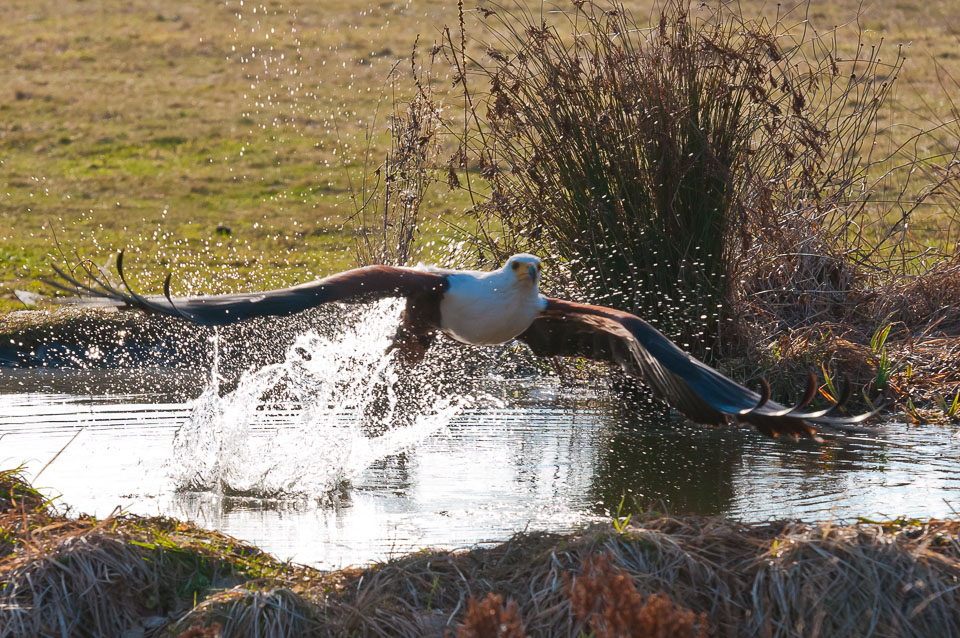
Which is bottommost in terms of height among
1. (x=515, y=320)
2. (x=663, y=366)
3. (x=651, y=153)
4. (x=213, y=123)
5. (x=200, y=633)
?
(x=200, y=633)

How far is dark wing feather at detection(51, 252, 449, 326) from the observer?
172 inches

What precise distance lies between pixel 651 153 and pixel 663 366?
192 centimetres

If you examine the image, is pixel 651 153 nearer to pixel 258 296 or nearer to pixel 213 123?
pixel 258 296

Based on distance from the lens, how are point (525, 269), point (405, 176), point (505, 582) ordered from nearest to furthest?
point (505, 582)
point (525, 269)
point (405, 176)

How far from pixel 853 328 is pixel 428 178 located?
10.3ft

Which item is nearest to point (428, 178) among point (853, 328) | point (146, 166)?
point (853, 328)

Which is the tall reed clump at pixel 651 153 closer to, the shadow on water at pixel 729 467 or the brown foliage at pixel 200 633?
the shadow on water at pixel 729 467

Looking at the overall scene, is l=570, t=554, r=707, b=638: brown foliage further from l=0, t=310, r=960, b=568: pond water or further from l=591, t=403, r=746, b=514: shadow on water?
l=591, t=403, r=746, b=514: shadow on water

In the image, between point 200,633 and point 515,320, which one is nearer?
point 200,633

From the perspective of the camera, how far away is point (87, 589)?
3600 millimetres

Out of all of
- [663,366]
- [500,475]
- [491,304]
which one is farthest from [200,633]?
[491,304]

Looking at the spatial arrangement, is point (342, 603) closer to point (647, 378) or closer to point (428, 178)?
point (647, 378)

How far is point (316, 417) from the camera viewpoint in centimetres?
609

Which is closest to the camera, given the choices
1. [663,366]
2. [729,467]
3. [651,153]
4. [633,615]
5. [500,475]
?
[633,615]
